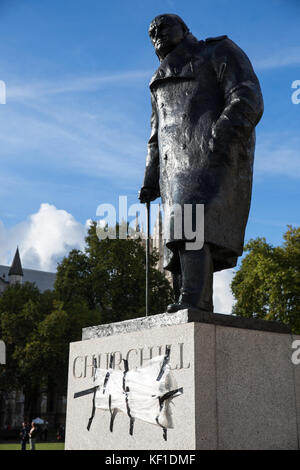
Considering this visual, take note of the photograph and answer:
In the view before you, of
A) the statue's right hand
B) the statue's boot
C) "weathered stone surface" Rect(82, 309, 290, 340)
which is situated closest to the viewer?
"weathered stone surface" Rect(82, 309, 290, 340)

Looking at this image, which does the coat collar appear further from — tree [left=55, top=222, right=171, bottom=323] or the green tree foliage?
tree [left=55, top=222, right=171, bottom=323]

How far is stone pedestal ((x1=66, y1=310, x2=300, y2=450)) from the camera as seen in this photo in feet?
13.6

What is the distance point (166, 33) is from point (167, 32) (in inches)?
0.5

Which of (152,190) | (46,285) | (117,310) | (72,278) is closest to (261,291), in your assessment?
(117,310)

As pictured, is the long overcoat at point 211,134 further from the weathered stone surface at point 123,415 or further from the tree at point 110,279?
the tree at point 110,279

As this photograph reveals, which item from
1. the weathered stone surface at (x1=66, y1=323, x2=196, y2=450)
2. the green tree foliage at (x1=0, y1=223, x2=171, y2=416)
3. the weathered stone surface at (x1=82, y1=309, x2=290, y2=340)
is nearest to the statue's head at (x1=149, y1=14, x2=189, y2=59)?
the weathered stone surface at (x1=82, y1=309, x2=290, y2=340)

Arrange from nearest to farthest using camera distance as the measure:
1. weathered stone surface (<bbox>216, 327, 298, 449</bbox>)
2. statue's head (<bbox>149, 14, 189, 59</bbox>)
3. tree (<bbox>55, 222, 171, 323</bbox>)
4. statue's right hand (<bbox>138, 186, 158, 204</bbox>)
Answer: weathered stone surface (<bbox>216, 327, 298, 449</bbox>) → statue's head (<bbox>149, 14, 189, 59</bbox>) → statue's right hand (<bbox>138, 186, 158, 204</bbox>) → tree (<bbox>55, 222, 171, 323</bbox>)

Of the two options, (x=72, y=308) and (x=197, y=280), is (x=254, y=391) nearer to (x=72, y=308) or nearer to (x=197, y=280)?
(x=197, y=280)

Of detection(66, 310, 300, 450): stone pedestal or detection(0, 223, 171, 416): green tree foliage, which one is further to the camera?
detection(0, 223, 171, 416): green tree foliage

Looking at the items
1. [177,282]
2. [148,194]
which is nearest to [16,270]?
[148,194]

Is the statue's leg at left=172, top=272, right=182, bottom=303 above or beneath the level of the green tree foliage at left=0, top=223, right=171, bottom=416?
beneath

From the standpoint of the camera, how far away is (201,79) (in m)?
5.32

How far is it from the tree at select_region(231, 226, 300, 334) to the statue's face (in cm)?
2394

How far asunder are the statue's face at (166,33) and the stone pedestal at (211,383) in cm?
278
